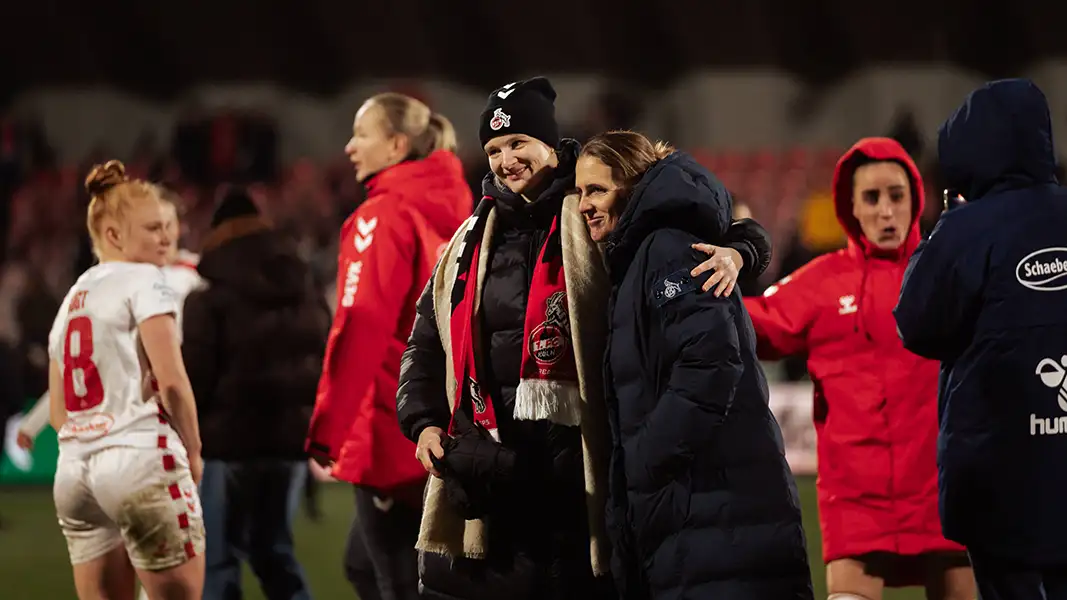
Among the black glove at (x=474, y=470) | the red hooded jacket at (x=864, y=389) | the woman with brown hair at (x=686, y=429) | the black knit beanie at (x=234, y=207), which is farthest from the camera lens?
the black knit beanie at (x=234, y=207)

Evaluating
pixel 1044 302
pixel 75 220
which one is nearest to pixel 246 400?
pixel 1044 302

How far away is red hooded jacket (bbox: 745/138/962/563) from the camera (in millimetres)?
4852

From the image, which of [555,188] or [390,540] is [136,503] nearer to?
[390,540]

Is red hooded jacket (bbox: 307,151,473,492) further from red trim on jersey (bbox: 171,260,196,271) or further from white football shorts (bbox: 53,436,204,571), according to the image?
red trim on jersey (bbox: 171,260,196,271)

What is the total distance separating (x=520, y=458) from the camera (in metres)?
3.93

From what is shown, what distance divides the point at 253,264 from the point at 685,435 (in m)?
3.18

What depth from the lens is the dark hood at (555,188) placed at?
4.05 metres

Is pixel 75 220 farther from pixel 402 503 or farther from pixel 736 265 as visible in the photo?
pixel 736 265

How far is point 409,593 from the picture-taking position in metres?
5.14

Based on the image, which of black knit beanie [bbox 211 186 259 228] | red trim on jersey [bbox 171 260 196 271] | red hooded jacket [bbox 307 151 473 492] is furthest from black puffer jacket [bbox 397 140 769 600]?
red trim on jersey [bbox 171 260 196 271]

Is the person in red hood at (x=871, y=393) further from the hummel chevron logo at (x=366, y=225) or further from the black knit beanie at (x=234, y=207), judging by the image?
the black knit beanie at (x=234, y=207)

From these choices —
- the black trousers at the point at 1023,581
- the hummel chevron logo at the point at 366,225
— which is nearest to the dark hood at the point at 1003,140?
the black trousers at the point at 1023,581

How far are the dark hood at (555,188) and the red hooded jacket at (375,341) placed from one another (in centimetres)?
120

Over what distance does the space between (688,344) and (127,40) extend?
2091 cm
